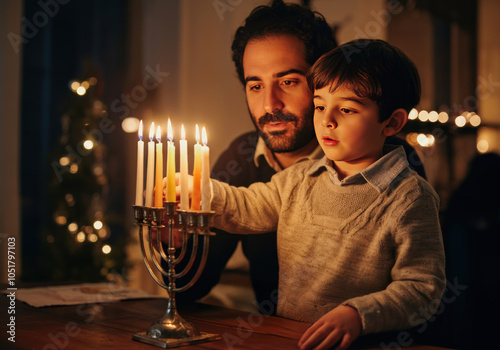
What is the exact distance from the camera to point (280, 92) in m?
1.37

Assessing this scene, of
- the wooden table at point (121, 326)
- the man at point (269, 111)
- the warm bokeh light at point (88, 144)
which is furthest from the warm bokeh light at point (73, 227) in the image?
the man at point (269, 111)

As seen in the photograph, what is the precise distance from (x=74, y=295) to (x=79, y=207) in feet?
4.46

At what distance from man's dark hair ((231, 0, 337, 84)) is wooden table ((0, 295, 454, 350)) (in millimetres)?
638

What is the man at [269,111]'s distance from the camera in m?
1.34

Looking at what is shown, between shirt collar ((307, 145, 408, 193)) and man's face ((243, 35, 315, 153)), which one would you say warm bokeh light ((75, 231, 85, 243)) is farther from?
shirt collar ((307, 145, 408, 193))

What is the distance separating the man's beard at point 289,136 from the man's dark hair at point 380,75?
0.67 ft

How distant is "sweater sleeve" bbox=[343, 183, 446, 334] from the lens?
96 cm

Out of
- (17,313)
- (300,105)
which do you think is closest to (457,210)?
(300,105)

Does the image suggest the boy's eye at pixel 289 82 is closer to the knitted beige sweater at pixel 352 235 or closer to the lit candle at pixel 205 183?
the knitted beige sweater at pixel 352 235

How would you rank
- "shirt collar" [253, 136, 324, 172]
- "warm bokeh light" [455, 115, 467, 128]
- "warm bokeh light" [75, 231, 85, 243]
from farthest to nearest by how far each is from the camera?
"warm bokeh light" [75, 231, 85, 243] < "shirt collar" [253, 136, 324, 172] < "warm bokeh light" [455, 115, 467, 128]

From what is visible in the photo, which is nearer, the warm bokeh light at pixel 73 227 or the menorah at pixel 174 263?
the menorah at pixel 174 263

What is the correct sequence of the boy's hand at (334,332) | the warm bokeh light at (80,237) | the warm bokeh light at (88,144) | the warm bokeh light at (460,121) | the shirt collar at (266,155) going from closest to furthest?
the boy's hand at (334,332) < the warm bokeh light at (460,121) < the shirt collar at (266,155) < the warm bokeh light at (88,144) < the warm bokeh light at (80,237)

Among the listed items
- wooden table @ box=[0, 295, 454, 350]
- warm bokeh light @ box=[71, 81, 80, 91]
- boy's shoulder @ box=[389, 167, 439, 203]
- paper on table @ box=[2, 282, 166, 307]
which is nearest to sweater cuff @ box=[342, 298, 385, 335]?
wooden table @ box=[0, 295, 454, 350]

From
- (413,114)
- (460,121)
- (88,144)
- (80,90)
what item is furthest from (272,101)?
(80,90)
